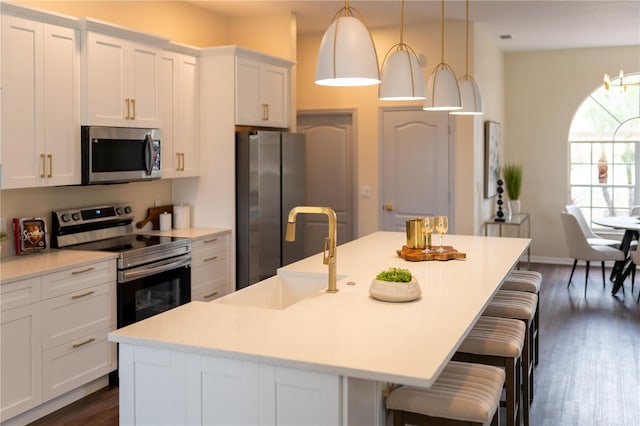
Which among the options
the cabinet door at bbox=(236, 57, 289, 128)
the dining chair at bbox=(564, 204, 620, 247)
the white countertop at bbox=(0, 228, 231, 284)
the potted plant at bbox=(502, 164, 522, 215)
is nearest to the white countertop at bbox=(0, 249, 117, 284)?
the white countertop at bbox=(0, 228, 231, 284)

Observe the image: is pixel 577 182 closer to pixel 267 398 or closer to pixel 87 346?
pixel 87 346

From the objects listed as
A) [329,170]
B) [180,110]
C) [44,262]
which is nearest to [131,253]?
[44,262]

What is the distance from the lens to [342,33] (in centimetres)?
268

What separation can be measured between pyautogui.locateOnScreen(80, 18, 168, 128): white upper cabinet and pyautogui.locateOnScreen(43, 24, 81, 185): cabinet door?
82mm

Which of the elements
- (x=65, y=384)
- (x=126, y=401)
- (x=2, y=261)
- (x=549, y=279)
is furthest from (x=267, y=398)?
(x=549, y=279)

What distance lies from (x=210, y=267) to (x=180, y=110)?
4.17ft

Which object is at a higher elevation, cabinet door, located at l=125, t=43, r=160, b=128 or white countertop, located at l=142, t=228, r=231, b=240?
cabinet door, located at l=125, t=43, r=160, b=128

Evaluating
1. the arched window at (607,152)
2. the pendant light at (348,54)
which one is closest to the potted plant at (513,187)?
the arched window at (607,152)

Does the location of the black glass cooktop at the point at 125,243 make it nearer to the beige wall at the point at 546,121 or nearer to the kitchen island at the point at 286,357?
the kitchen island at the point at 286,357

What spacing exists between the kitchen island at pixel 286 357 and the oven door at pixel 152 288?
1734 millimetres

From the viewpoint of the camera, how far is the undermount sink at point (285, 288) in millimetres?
3203

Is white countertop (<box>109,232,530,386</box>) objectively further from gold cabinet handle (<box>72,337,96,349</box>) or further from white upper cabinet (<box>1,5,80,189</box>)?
white upper cabinet (<box>1,5,80,189</box>)

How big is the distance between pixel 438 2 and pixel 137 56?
2.70 m

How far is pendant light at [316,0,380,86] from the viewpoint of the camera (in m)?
2.66
